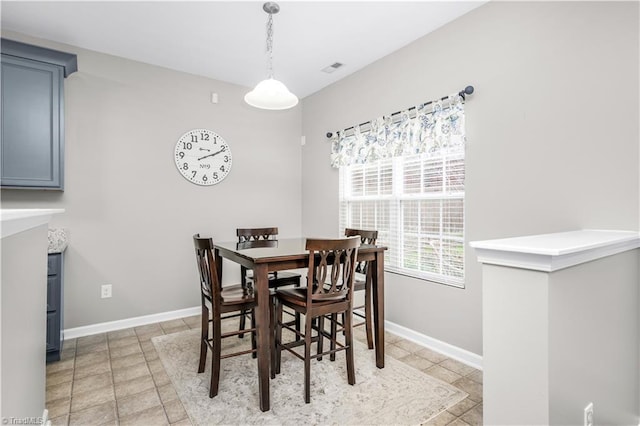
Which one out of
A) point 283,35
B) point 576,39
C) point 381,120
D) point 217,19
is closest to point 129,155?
point 217,19

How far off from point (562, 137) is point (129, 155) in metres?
3.70

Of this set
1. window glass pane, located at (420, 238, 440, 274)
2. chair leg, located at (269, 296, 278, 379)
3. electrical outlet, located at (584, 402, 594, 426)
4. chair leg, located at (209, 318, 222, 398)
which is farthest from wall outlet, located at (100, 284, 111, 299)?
electrical outlet, located at (584, 402, 594, 426)

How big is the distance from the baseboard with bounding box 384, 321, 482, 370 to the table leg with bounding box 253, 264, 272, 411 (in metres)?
1.53

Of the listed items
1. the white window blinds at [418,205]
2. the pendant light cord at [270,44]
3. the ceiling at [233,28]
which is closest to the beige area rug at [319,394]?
the white window blinds at [418,205]

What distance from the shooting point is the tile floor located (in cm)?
189

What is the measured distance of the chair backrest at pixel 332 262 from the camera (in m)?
2.00

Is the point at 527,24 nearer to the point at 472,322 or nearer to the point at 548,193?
the point at 548,193

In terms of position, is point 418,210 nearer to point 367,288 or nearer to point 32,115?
point 367,288

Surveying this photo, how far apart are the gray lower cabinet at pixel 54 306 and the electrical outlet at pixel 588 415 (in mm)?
3304

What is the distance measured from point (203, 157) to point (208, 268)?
79.3 inches

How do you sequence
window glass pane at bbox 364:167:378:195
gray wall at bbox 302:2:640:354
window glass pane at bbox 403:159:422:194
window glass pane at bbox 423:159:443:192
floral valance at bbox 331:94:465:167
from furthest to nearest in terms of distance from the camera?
window glass pane at bbox 364:167:378:195, window glass pane at bbox 403:159:422:194, window glass pane at bbox 423:159:443:192, floral valance at bbox 331:94:465:167, gray wall at bbox 302:2:640:354

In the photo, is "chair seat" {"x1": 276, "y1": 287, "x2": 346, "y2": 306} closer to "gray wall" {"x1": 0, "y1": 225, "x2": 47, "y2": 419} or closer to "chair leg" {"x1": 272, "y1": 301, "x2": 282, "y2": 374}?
"chair leg" {"x1": 272, "y1": 301, "x2": 282, "y2": 374}

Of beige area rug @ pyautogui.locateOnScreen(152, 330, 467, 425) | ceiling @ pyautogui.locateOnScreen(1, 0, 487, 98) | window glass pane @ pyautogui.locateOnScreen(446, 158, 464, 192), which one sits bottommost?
beige area rug @ pyautogui.locateOnScreen(152, 330, 467, 425)

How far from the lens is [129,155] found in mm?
3385
